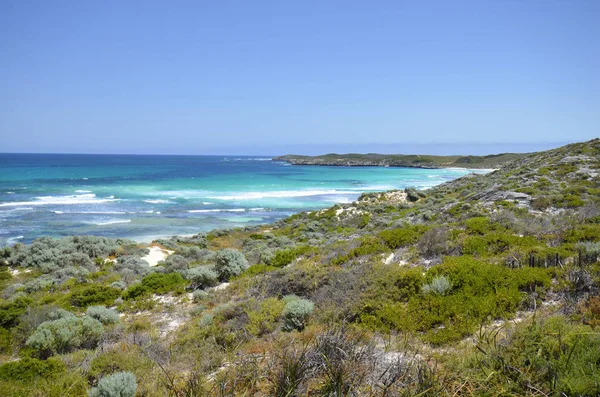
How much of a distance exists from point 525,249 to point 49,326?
9905 mm

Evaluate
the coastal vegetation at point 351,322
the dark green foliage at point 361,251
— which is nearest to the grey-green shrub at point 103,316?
the coastal vegetation at point 351,322

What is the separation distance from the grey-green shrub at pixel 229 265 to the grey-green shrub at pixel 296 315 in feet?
16.2

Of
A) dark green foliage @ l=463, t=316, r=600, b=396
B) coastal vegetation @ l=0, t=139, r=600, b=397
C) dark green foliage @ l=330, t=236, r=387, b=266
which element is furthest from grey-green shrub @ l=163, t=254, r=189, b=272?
dark green foliage @ l=463, t=316, r=600, b=396

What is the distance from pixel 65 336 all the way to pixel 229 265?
514 cm

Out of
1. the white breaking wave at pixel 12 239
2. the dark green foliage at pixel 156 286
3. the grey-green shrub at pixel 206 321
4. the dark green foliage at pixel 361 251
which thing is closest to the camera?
the grey-green shrub at pixel 206 321

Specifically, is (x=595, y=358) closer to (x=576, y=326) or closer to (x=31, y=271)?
(x=576, y=326)

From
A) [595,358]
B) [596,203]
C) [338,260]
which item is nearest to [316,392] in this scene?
[595,358]

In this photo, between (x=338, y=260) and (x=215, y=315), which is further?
(x=338, y=260)

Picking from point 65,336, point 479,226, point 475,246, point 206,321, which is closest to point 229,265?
point 206,321

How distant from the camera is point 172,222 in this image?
31750 mm

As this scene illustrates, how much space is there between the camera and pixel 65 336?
6512 mm

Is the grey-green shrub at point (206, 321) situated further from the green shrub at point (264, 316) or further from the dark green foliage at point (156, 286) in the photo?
the dark green foliage at point (156, 286)

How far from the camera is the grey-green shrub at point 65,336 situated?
21.0 ft

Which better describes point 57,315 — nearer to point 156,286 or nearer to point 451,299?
point 156,286
